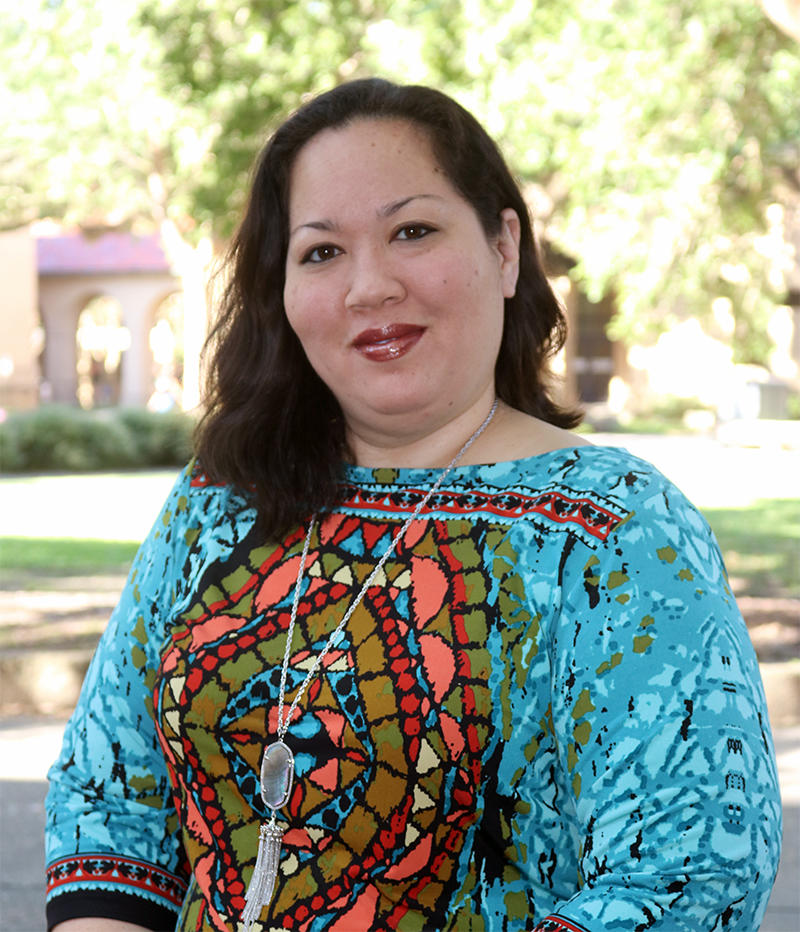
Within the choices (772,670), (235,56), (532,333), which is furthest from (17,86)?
(532,333)

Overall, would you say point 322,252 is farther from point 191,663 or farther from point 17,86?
point 17,86

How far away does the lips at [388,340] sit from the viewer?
1811 millimetres

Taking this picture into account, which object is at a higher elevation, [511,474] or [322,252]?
[322,252]

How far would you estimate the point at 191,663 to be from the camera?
5.74 feet

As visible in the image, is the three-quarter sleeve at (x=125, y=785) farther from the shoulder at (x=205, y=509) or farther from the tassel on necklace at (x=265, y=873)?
the tassel on necklace at (x=265, y=873)

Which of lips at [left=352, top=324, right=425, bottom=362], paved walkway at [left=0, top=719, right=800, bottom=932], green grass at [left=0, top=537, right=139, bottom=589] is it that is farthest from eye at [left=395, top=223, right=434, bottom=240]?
green grass at [left=0, top=537, right=139, bottom=589]

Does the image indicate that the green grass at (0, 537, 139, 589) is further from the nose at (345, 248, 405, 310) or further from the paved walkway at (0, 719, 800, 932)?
the nose at (345, 248, 405, 310)

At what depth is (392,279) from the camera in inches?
71.1

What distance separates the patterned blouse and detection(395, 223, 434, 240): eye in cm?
35

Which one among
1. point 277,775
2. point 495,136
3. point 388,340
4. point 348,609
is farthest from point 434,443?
point 495,136

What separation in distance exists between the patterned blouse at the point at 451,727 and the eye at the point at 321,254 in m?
0.34

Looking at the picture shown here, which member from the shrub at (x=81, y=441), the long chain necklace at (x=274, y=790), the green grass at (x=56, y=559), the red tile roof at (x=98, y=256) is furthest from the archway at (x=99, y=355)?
the long chain necklace at (x=274, y=790)

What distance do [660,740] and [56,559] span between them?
8807mm

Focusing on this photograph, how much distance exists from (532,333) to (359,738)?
0.82 metres
